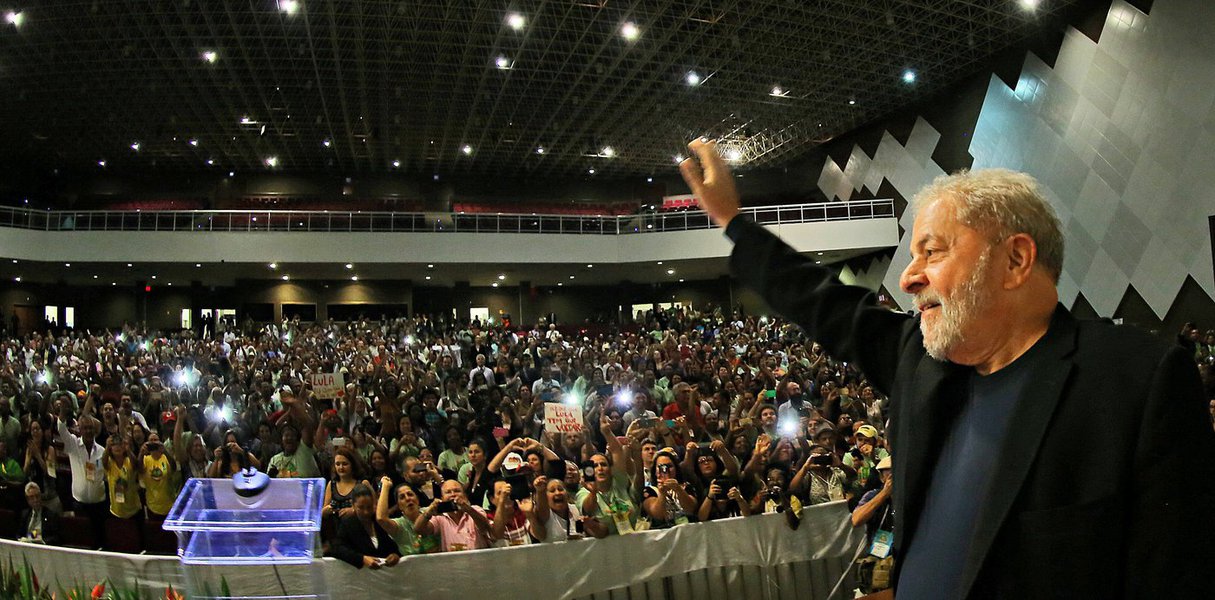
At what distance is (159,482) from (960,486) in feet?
20.6

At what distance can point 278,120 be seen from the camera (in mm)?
23469

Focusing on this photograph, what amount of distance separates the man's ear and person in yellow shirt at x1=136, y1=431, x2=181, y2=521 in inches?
245

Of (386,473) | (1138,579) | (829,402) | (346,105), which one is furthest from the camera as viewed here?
(346,105)

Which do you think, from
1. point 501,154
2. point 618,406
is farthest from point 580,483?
point 501,154

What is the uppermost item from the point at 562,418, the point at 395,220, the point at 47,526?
the point at 395,220

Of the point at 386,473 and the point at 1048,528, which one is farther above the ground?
the point at 1048,528

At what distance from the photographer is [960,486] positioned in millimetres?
1062

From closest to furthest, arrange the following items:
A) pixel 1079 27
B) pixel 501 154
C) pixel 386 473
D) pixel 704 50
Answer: pixel 386 473 < pixel 1079 27 < pixel 704 50 < pixel 501 154

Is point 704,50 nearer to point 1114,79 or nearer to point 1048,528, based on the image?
point 1114,79

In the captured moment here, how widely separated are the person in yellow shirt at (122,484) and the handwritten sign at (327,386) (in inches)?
104

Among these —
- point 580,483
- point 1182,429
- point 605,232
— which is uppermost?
point 605,232

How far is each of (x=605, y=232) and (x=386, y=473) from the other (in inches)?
738

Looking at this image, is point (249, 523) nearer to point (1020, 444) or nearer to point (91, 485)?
point (1020, 444)

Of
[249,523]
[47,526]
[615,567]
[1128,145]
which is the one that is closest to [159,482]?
[47,526]
